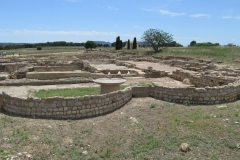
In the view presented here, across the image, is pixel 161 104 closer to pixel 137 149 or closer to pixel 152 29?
pixel 137 149

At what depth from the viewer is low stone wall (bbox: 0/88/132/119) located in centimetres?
866

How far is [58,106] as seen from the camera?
28.5 ft

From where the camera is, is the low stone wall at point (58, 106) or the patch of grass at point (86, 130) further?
the low stone wall at point (58, 106)

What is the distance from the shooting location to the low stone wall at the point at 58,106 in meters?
8.66

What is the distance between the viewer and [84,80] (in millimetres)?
17766

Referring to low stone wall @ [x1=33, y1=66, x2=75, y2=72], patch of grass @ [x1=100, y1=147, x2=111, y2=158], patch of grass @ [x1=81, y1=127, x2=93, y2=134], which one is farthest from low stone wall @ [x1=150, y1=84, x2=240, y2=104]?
low stone wall @ [x1=33, y1=66, x2=75, y2=72]

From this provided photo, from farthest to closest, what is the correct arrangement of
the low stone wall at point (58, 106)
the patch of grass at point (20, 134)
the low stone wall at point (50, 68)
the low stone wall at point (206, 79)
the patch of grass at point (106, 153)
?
the low stone wall at point (50, 68) → the low stone wall at point (206, 79) → the low stone wall at point (58, 106) → the patch of grass at point (20, 134) → the patch of grass at point (106, 153)

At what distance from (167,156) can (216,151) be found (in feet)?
4.50

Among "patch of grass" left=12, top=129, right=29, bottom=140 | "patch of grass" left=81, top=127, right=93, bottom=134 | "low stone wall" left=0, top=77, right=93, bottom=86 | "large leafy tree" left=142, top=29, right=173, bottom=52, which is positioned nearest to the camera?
"patch of grass" left=12, top=129, right=29, bottom=140

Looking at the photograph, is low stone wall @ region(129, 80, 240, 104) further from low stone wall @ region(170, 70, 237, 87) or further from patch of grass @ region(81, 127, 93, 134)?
patch of grass @ region(81, 127, 93, 134)

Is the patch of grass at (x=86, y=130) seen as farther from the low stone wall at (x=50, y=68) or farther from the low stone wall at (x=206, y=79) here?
the low stone wall at (x=50, y=68)

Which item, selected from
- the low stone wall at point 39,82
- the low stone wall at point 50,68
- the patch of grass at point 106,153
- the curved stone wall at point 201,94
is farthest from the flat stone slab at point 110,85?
the low stone wall at point 50,68

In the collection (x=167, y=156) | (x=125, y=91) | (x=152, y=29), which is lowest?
(x=167, y=156)

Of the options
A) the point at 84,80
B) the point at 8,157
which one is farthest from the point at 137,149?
the point at 84,80
